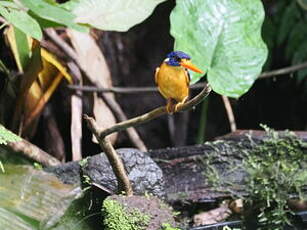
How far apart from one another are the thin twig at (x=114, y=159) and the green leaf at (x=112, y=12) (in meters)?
1.04

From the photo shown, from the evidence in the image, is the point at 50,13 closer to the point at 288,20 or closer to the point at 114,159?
the point at 114,159

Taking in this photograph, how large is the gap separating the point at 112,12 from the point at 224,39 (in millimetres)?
555

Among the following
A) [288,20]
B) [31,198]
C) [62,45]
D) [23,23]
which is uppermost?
[288,20]

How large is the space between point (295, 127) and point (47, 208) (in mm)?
2721

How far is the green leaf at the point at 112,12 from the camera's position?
105 inches

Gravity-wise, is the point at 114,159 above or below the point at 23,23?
below

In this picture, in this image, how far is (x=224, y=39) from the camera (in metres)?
2.67

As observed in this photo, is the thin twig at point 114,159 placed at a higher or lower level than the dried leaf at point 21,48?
lower

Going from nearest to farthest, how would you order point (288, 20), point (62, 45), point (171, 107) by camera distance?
point (171, 107) < point (62, 45) < point (288, 20)

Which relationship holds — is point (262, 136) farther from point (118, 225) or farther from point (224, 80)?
point (118, 225)

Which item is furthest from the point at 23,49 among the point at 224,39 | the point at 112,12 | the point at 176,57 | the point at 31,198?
the point at 176,57

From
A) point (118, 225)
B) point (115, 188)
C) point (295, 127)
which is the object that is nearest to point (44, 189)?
point (115, 188)

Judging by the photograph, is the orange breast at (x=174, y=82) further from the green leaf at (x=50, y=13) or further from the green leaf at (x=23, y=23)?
the green leaf at (x=50, y=13)

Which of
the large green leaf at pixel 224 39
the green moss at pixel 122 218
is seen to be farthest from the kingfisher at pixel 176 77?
the large green leaf at pixel 224 39
